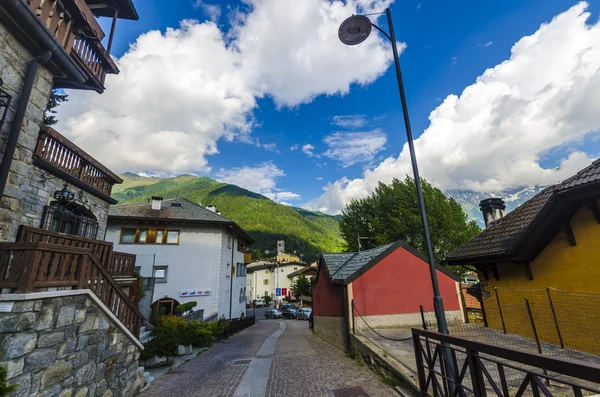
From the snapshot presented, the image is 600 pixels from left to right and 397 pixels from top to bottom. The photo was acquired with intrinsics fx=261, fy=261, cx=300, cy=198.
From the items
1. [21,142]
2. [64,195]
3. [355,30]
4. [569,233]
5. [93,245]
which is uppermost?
[355,30]

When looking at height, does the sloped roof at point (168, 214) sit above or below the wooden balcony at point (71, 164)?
above

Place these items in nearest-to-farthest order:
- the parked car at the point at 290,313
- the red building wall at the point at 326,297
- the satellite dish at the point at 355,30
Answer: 1. the satellite dish at the point at 355,30
2. the red building wall at the point at 326,297
3. the parked car at the point at 290,313

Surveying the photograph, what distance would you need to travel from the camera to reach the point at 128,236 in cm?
1919

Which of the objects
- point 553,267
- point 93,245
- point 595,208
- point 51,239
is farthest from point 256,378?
point 595,208

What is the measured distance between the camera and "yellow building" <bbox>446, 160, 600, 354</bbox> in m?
5.80

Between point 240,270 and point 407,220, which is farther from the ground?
point 407,220

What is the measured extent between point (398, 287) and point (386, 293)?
2.09 feet

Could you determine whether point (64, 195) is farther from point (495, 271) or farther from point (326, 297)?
point (495, 271)

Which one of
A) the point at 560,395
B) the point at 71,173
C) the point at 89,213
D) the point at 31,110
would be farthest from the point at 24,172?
the point at 560,395

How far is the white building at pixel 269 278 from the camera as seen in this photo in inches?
2311

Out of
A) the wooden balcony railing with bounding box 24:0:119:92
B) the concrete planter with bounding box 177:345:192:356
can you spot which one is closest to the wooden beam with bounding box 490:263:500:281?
the concrete planter with bounding box 177:345:192:356

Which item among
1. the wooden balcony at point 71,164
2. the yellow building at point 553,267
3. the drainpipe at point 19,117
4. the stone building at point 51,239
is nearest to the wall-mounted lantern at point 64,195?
the stone building at point 51,239

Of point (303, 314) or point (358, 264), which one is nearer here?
point (358, 264)

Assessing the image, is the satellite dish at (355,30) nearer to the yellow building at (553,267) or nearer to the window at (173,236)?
the yellow building at (553,267)
